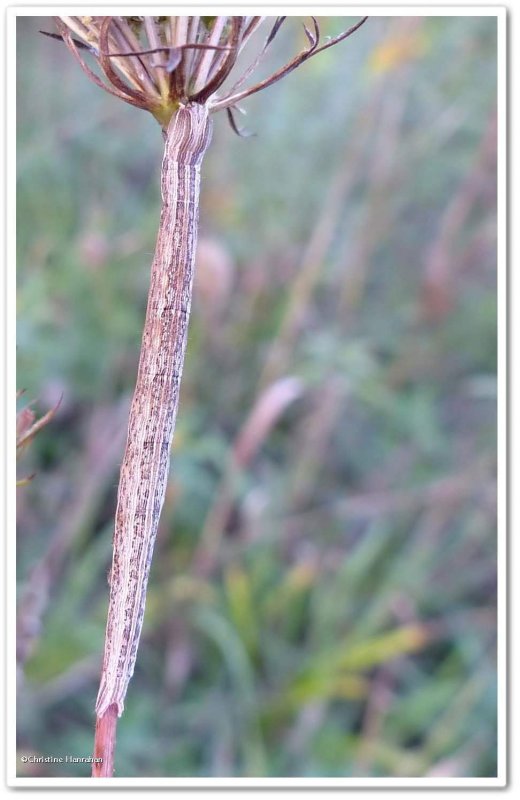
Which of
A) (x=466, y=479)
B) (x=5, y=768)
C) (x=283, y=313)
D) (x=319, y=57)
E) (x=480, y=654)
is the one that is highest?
(x=319, y=57)

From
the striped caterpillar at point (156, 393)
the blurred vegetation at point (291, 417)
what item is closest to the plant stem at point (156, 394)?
the striped caterpillar at point (156, 393)

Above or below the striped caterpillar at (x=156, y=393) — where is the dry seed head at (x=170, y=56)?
above

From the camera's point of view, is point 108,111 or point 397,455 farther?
point 397,455

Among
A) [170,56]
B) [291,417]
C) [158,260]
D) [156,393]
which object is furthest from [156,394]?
[291,417]

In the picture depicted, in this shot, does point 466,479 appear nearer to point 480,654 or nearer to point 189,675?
point 480,654

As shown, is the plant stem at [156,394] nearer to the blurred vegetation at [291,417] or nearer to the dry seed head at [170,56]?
the dry seed head at [170,56]

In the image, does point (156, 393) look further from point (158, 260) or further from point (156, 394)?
point (158, 260)
